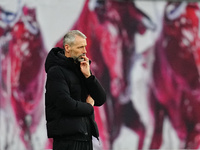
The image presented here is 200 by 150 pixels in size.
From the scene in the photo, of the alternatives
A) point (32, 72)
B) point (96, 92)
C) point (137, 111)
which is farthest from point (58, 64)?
point (137, 111)

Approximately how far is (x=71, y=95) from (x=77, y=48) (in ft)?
1.17

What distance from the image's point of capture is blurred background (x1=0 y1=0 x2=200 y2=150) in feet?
27.1

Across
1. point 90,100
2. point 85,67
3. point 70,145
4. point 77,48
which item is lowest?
point 70,145

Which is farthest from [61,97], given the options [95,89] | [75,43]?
[75,43]

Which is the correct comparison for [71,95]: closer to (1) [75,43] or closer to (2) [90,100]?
(2) [90,100]

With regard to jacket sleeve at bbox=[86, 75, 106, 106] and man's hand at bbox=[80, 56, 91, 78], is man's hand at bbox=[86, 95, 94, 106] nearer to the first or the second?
jacket sleeve at bbox=[86, 75, 106, 106]

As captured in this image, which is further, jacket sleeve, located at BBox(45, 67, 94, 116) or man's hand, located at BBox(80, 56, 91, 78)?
man's hand, located at BBox(80, 56, 91, 78)

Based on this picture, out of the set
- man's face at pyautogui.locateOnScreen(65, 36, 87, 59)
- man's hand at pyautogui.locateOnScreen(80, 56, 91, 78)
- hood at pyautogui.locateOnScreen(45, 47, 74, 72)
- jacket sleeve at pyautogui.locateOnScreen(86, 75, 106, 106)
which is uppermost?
man's face at pyautogui.locateOnScreen(65, 36, 87, 59)

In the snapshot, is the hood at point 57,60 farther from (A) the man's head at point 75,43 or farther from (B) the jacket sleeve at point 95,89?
(B) the jacket sleeve at point 95,89

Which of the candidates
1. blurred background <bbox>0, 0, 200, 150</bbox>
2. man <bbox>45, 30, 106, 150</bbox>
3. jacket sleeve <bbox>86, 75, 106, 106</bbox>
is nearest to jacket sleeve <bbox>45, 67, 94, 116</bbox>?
man <bbox>45, 30, 106, 150</bbox>

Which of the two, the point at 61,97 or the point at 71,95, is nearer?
the point at 61,97

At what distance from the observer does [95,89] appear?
14.9ft

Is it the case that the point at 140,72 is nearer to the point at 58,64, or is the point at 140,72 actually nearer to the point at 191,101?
the point at 191,101

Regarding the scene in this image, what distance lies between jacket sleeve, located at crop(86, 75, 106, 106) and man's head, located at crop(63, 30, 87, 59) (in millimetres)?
207
